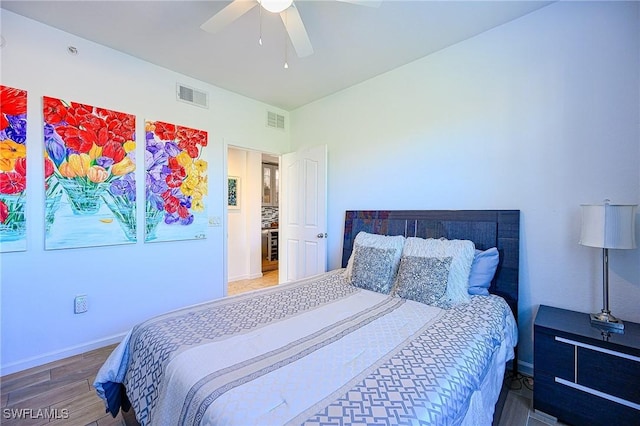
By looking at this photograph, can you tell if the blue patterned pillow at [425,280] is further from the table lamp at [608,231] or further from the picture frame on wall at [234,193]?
the picture frame on wall at [234,193]

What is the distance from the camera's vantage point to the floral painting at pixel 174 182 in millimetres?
2854

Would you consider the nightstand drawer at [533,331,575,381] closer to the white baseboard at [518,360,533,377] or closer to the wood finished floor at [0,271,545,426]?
the wood finished floor at [0,271,545,426]

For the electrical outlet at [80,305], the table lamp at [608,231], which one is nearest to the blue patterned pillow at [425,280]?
the table lamp at [608,231]

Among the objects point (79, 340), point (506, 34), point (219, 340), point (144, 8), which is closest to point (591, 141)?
point (506, 34)

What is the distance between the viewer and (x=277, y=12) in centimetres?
174

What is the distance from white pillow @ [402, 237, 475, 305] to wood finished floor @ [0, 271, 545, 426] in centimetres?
75

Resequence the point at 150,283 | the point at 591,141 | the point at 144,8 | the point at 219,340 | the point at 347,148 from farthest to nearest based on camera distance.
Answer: the point at 347,148, the point at 150,283, the point at 144,8, the point at 591,141, the point at 219,340

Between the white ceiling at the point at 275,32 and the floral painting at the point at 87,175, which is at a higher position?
the white ceiling at the point at 275,32

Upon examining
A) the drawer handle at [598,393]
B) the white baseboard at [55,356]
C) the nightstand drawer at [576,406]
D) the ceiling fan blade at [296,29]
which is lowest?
the white baseboard at [55,356]

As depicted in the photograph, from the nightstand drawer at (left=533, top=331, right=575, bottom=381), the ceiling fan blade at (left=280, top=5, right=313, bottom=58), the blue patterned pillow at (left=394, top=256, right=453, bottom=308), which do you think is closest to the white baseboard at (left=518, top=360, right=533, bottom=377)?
the nightstand drawer at (left=533, top=331, right=575, bottom=381)

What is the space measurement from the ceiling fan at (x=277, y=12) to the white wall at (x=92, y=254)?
1474mm

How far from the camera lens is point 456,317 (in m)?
1.68

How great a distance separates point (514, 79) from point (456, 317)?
1931mm

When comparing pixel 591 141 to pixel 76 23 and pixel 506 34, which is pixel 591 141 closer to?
pixel 506 34
